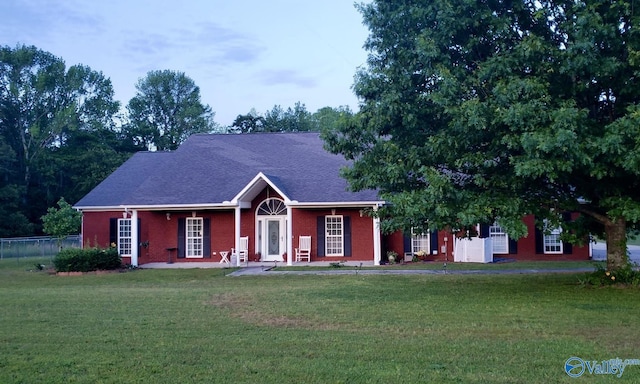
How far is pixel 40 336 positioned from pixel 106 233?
63.8ft

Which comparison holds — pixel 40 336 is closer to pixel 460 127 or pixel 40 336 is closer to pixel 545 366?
pixel 545 366

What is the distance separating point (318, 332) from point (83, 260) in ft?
51.0

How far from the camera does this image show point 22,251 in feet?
104

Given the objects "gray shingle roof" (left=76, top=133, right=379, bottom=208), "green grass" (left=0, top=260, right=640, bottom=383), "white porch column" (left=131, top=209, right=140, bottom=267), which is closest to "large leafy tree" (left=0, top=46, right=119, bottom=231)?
"gray shingle roof" (left=76, top=133, right=379, bottom=208)

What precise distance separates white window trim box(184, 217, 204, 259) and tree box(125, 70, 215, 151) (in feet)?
128

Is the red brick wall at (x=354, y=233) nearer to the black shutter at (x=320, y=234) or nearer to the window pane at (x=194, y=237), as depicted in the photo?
the black shutter at (x=320, y=234)

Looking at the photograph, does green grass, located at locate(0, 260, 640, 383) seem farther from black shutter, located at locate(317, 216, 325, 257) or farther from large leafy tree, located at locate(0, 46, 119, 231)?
large leafy tree, located at locate(0, 46, 119, 231)

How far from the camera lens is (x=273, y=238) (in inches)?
1019

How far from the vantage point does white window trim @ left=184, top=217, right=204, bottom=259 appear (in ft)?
86.0

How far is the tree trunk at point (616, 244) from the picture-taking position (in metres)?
14.5

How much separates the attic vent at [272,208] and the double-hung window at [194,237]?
272 cm

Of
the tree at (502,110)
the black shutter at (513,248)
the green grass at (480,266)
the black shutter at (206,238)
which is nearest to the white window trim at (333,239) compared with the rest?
the green grass at (480,266)

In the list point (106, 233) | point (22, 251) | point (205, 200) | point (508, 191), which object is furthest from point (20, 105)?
point (508, 191)

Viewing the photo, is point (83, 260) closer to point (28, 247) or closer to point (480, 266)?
point (28, 247)
